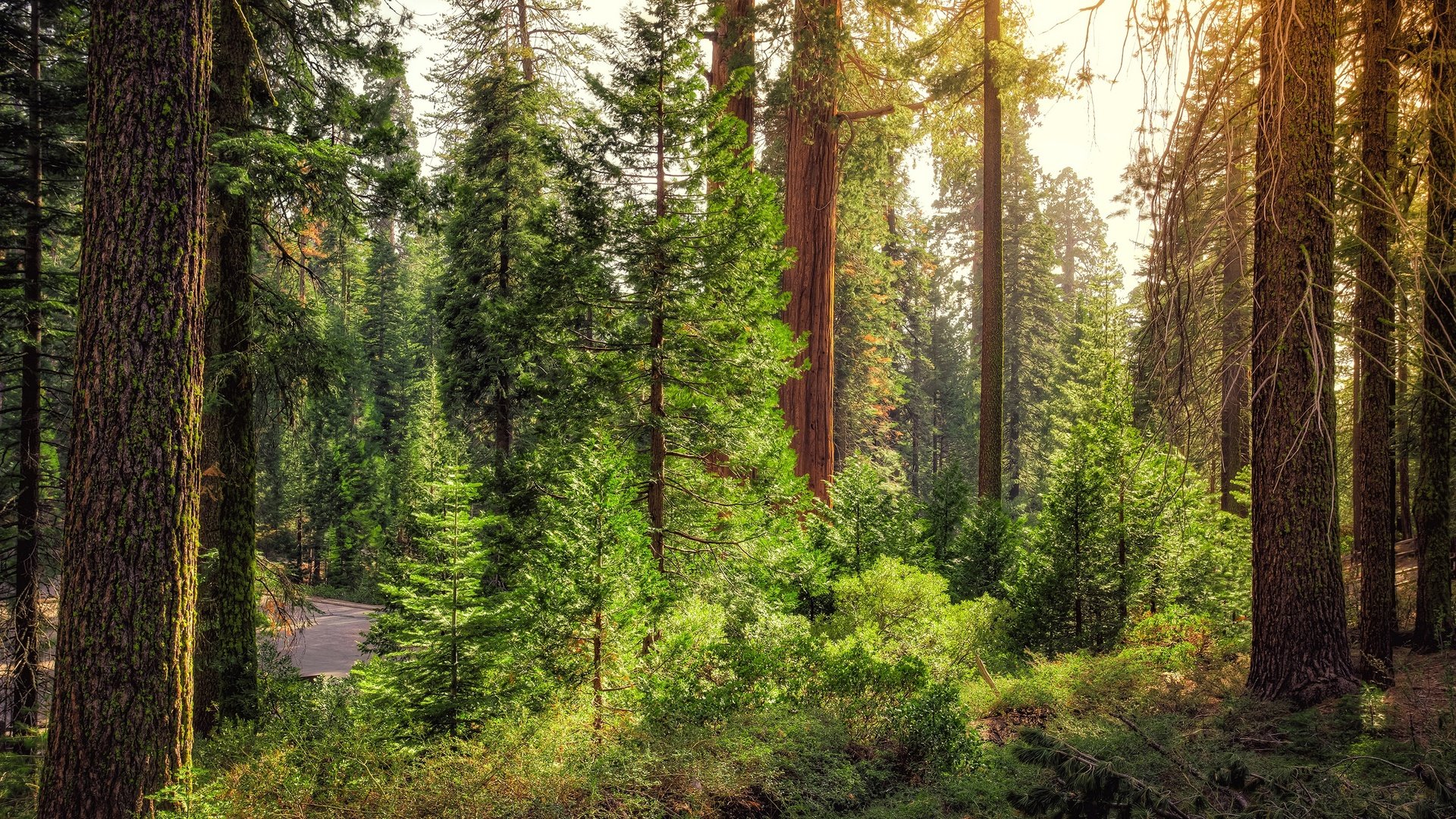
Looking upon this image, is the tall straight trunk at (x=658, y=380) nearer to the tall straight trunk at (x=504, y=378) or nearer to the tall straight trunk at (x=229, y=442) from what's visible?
the tall straight trunk at (x=229, y=442)

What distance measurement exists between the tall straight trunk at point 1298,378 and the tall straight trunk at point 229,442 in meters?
10.5

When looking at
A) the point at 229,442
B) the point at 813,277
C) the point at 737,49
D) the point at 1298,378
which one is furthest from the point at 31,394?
the point at 1298,378

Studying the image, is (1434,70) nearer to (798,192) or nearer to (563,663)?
(798,192)

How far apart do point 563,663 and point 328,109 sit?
7.90 meters

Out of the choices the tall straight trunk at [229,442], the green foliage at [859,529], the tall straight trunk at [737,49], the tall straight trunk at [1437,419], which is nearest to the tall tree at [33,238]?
the tall straight trunk at [229,442]

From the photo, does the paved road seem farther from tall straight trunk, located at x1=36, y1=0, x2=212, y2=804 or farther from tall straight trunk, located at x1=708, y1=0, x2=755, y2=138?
tall straight trunk, located at x1=708, y1=0, x2=755, y2=138

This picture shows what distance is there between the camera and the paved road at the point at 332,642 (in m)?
18.7

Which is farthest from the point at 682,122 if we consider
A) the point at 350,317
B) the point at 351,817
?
the point at 350,317

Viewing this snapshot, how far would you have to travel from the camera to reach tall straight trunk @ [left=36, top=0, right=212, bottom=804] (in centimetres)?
442

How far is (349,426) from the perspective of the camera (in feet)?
126

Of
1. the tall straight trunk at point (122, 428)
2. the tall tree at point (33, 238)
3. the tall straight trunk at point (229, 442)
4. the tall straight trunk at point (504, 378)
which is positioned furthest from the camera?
the tall straight trunk at point (504, 378)

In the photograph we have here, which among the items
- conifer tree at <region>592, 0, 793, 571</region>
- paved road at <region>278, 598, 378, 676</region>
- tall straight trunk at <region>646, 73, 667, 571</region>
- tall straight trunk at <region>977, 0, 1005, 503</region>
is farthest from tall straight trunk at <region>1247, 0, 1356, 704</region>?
paved road at <region>278, 598, 378, 676</region>

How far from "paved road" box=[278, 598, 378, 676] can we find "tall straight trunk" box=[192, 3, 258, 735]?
7.30 m

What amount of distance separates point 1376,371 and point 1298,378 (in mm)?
1773
